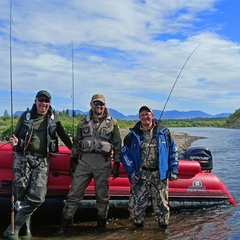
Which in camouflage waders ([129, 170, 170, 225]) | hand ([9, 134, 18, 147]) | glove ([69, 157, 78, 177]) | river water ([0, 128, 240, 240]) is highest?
hand ([9, 134, 18, 147])

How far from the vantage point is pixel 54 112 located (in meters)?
5.86

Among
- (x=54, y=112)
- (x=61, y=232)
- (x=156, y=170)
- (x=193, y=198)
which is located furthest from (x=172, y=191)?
(x=54, y=112)

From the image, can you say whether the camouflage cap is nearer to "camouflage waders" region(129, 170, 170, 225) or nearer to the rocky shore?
"camouflage waders" region(129, 170, 170, 225)

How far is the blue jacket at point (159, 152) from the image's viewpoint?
5734mm

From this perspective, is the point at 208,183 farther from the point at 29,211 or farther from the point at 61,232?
the point at 29,211

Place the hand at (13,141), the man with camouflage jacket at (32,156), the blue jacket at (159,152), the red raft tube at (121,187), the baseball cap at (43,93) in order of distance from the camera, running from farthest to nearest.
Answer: the red raft tube at (121,187), the blue jacket at (159,152), the baseball cap at (43,93), the man with camouflage jacket at (32,156), the hand at (13,141)

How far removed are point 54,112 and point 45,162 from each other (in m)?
0.79

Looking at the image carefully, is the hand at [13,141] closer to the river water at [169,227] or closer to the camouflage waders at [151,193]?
the river water at [169,227]

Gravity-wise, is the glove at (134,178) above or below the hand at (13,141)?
below

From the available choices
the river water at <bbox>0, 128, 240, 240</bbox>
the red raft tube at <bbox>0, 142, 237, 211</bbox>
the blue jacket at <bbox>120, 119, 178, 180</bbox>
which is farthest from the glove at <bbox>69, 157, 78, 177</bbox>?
the river water at <bbox>0, 128, 240, 240</bbox>

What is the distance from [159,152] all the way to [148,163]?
0.89 feet

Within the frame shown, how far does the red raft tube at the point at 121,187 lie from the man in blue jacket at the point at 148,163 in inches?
29.3

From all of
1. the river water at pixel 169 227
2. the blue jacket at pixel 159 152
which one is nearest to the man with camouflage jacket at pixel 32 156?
the river water at pixel 169 227

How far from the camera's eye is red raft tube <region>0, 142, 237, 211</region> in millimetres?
6129
